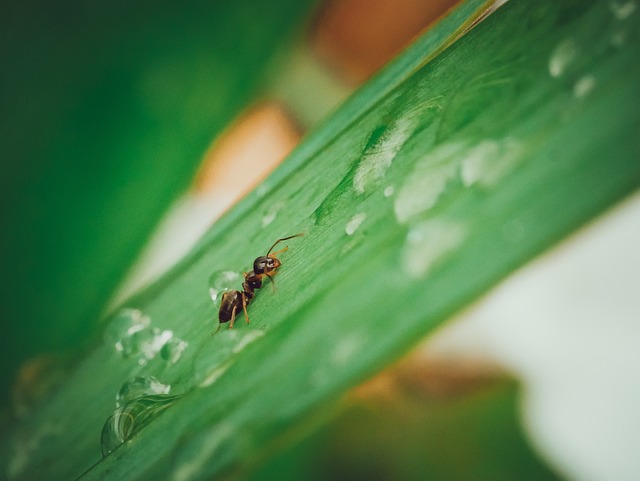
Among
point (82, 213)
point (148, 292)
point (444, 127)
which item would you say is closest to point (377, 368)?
point (444, 127)

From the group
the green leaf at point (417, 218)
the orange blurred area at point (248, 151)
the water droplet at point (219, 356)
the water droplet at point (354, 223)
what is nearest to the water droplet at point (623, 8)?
the green leaf at point (417, 218)

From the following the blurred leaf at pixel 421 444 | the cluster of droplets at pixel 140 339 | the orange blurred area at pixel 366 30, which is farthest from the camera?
the orange blurred area at pixel 366 30

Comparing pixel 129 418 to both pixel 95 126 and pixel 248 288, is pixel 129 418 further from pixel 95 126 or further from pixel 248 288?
pixel 95 126

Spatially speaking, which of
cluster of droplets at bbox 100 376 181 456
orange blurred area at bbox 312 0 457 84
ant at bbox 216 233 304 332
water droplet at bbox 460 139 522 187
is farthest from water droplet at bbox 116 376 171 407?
orange blurred area at bbox 312 0 457 84

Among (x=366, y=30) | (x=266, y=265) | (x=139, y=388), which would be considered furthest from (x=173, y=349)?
(x=366, y=30)

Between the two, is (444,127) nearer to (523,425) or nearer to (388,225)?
(388,225)

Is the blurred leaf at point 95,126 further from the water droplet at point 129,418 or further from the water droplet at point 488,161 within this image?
the water droplet at point 488,161

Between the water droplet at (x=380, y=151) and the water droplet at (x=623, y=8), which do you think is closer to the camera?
the water droplet at (x=623, y=8)
